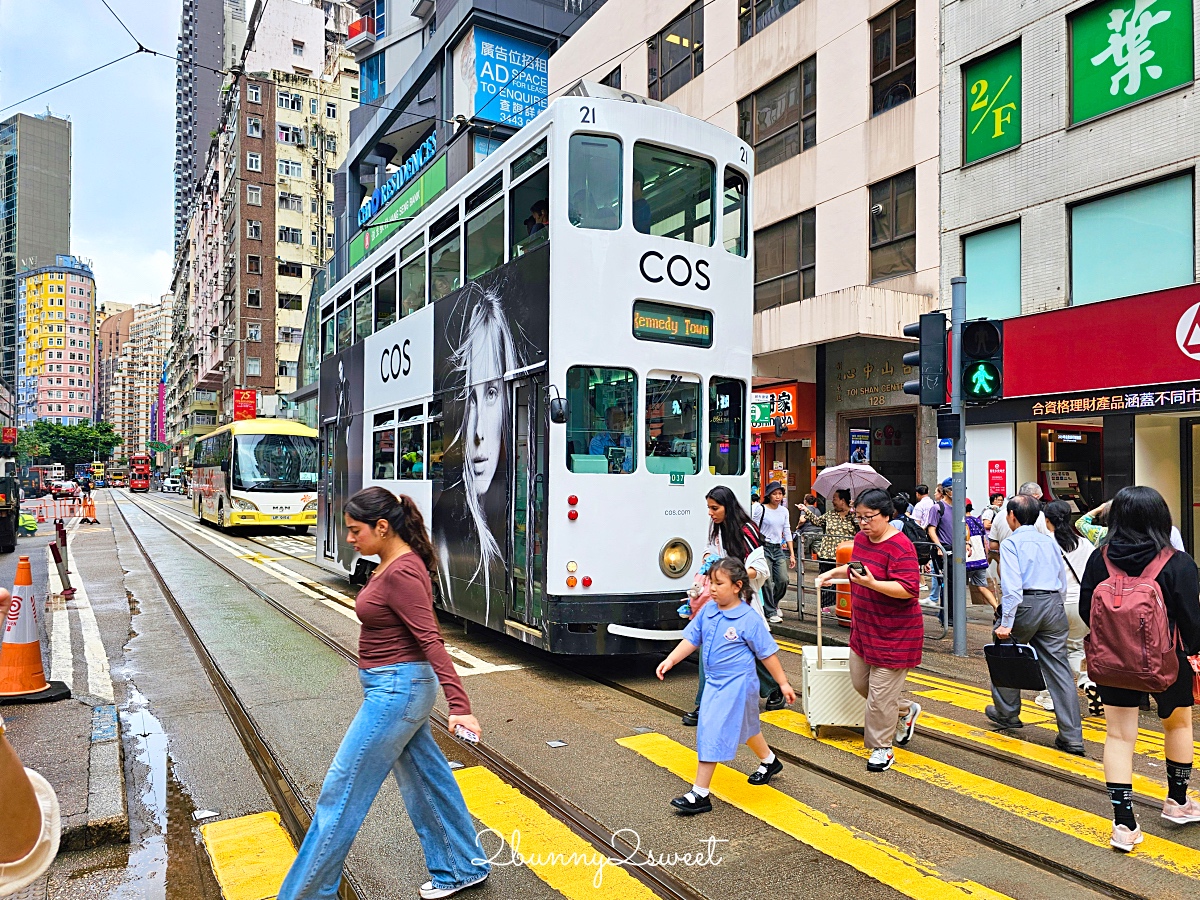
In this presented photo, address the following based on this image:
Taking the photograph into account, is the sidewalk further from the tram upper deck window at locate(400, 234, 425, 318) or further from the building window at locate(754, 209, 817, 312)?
the building window at locate(754, 209, 817, 312)

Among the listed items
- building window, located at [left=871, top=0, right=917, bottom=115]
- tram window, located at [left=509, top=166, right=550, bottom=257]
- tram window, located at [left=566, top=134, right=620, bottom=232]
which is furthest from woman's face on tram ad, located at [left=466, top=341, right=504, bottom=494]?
building window, located at [left=871, top=0, right=917, bottom=115]

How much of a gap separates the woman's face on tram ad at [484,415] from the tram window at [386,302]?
302cm

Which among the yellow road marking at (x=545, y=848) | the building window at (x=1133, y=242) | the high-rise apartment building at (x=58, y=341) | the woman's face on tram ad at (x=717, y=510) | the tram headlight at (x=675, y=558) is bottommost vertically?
the yellow road marking at (x=545, y=848)

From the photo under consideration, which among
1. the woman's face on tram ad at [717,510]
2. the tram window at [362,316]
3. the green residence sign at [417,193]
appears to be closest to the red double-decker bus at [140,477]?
the green residence sign at [417,193]

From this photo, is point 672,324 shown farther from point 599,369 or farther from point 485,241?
point 485,241

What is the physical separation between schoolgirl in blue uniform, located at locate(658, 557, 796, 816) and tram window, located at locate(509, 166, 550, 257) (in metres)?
3.81

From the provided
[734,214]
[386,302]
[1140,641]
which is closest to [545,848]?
[1140,641]

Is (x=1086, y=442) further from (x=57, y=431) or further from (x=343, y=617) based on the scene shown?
(x=57, y=431)

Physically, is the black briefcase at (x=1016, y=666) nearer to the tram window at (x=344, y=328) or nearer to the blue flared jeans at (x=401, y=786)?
the blue flared jeans at (x=401, y=786)

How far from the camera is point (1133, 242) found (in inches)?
541

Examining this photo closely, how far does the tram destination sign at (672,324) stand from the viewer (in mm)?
7703

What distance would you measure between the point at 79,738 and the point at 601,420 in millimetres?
4354

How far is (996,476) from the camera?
15602 mm

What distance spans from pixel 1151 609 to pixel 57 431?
4816 inches
